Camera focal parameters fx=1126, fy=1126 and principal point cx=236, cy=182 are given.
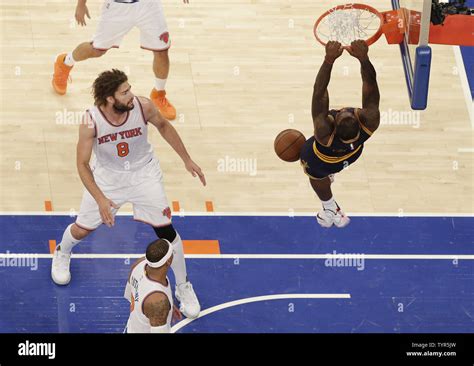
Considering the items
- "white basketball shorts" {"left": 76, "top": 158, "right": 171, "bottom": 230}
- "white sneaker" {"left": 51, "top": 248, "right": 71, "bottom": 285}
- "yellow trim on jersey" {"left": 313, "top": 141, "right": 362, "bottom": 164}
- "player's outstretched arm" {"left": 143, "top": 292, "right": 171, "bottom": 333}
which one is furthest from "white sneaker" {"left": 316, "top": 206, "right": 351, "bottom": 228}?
"player's outstretched arm" {"left": 143, "top": 292, "right": 171, "bottom": 333}

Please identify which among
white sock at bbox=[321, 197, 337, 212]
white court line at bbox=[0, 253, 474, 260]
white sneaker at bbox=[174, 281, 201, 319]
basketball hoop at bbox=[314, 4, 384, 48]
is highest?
basketball hoop at bbox=[314, 4, 384, 48]

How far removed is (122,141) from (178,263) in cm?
139

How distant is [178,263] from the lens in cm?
1137

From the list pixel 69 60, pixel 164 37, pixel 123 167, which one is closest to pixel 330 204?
pixel 123 167

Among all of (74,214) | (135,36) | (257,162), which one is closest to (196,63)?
(135,36)

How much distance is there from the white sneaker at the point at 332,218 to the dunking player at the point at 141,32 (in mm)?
2483

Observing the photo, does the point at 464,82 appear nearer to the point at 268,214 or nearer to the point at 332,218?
the point at 332,218

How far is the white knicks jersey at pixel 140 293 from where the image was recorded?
984cm

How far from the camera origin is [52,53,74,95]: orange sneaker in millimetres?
13906

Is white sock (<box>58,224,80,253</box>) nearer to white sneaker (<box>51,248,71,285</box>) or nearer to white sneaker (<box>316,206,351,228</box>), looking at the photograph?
white sneaker (<box>51,248,71,285</box>)

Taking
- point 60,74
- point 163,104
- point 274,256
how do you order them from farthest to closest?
point 60,74, point 163,104, point 274,256

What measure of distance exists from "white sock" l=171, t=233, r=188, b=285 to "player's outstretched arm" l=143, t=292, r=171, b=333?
145cm

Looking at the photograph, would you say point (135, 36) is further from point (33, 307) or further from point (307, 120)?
point (33, 307)

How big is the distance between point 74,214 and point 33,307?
1.40 meters
